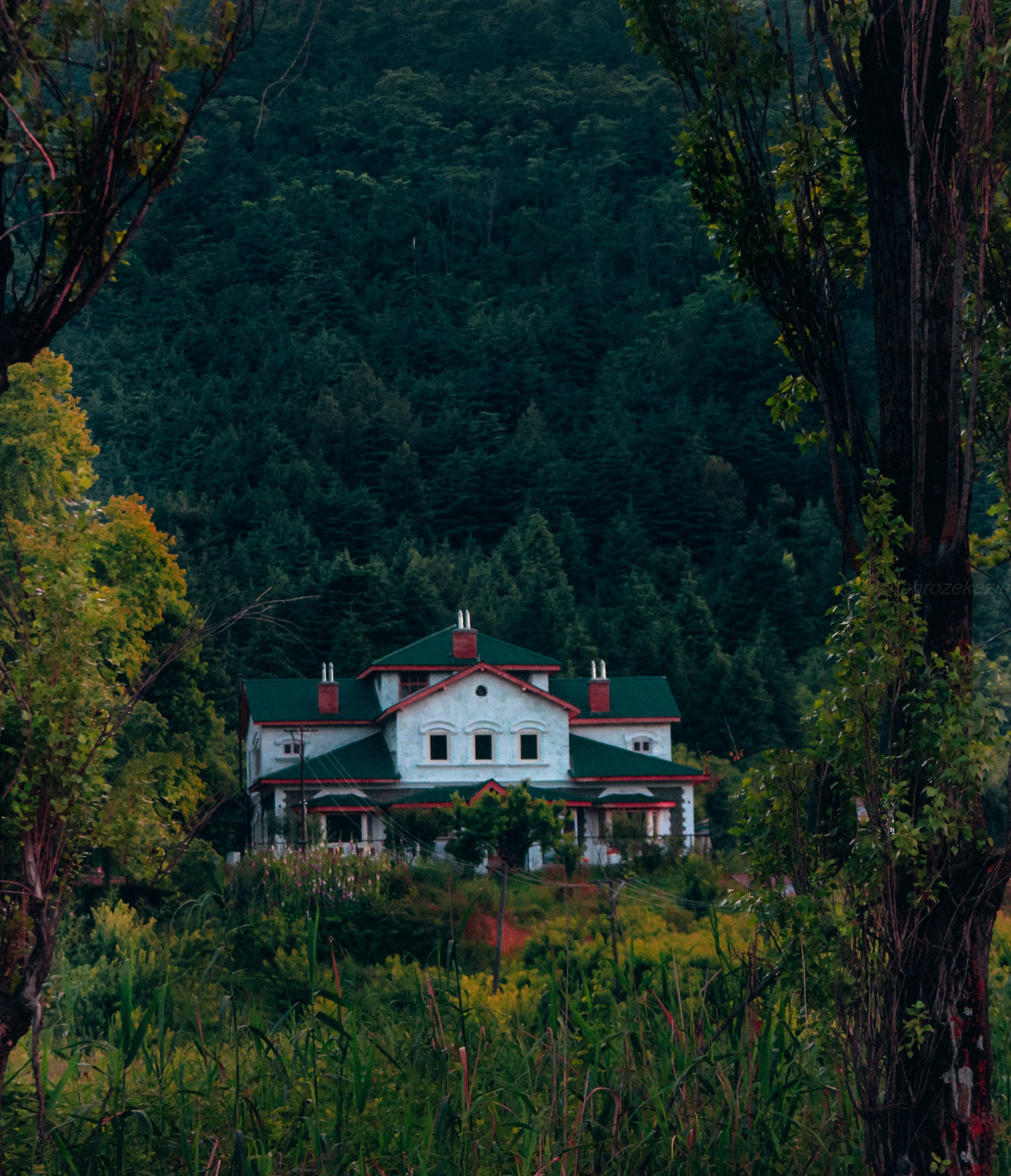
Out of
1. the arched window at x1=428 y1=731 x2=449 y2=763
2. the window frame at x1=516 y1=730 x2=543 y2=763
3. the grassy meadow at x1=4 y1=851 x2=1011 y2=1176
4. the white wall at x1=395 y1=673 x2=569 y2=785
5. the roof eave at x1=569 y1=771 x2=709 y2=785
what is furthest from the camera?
the window frame at x1=516 y1=730 x2=543 y2=763

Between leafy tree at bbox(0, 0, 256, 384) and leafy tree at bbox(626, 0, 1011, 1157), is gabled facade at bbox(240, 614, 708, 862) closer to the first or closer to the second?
leafy tree at bbox(626, 0, 1011, 1157)

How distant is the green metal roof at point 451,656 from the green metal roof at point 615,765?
302 cm

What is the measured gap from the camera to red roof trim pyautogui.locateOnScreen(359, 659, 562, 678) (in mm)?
44875

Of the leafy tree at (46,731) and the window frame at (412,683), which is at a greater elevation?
the window frame at (412,683)

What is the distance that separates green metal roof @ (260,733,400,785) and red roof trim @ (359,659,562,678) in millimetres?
2258

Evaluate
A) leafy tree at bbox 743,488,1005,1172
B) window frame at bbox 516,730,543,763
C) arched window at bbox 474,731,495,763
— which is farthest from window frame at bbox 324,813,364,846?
leafy tree at bbox 743,488,1005,1172

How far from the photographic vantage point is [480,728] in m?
43.9

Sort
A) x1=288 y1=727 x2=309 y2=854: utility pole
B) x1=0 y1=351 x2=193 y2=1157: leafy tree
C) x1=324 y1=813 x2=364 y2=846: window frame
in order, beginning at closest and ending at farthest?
1. x1=0 y1=351 x2=193 y2=1157: leafy tree
2. x1=288 y1=727 x2=309 y2=854: utility pole
3. x1=324 y1=813 x2=364 y2=846: window frame

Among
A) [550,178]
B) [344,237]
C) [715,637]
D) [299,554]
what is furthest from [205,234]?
[715,637]

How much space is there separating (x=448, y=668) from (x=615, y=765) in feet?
20.5

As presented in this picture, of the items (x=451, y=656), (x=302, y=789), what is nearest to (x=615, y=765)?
(x=451, y=656)

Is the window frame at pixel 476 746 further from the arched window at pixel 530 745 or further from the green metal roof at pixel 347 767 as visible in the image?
the green metal roof at pixel 347 767

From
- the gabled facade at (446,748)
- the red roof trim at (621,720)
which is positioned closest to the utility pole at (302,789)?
the gabled facade at (446,748)

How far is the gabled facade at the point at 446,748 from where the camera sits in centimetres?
4256
